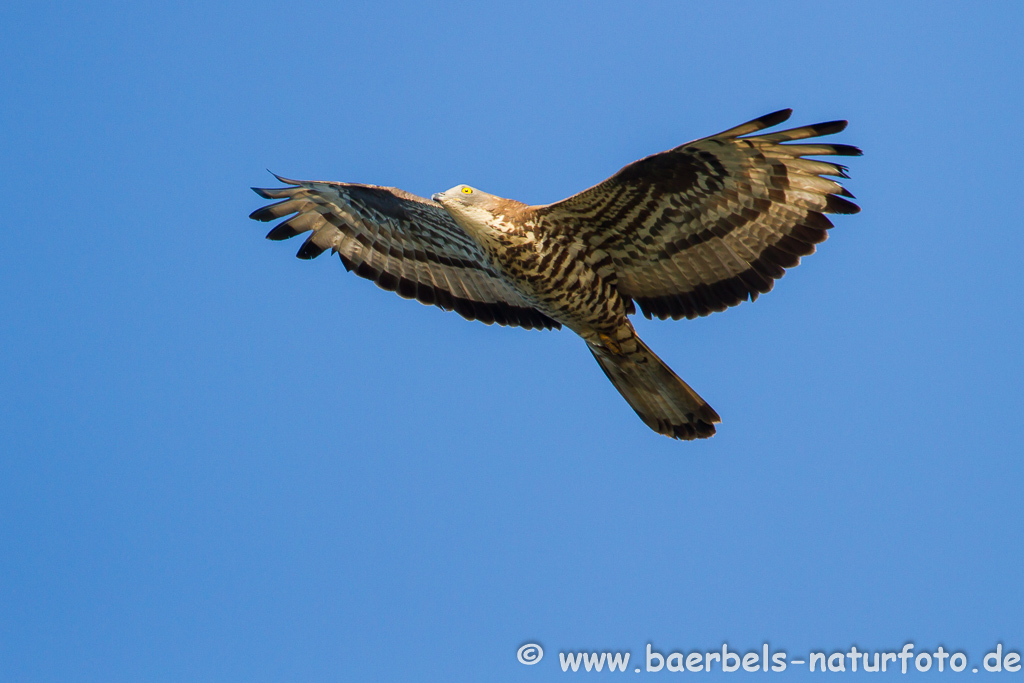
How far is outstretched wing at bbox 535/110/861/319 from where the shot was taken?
7.65 meters

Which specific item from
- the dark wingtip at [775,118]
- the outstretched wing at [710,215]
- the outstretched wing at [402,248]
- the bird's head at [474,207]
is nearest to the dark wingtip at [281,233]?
the outstretched wing at [402,248]

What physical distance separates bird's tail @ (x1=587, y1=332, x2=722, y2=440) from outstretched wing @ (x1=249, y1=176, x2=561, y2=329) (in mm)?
948

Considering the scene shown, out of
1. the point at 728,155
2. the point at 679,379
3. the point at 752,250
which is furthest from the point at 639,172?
the point at 679,379

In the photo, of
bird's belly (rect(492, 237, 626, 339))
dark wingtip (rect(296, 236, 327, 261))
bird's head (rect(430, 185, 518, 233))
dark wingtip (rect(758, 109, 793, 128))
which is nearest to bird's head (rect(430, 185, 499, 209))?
bird's head (rect(430, 185, 518, 233))

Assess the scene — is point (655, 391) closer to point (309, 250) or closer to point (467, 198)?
point (467, 198)

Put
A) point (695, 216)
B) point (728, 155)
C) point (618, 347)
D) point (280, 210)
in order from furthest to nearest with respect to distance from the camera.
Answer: point (280, 210) < point (618, 347) < point (695, 216) < point (728, 155)

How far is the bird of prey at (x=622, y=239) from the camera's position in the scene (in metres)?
7.83

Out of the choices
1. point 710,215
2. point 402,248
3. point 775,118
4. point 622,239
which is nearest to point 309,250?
point 402,248

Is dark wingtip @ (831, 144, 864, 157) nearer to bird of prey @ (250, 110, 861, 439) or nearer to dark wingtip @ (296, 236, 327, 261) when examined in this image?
bird of prey @ (250, 110, 861, 439)

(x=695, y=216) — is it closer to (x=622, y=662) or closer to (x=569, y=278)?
(x=569, y=278)

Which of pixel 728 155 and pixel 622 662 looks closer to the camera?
pixel 728 155

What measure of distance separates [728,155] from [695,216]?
783 millimetres

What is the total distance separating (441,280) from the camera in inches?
388

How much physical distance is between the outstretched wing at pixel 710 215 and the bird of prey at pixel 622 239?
1 centimetres
